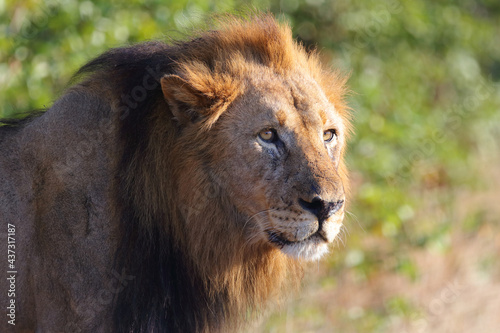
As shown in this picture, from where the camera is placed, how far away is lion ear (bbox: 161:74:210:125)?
2.75 metres

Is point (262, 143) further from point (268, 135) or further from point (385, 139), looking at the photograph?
point (385, 139)

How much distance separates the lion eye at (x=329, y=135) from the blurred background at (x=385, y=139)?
1236mm

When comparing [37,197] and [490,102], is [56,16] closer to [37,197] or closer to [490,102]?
[37,197]

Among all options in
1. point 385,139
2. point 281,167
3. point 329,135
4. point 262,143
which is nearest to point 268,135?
point 262,143

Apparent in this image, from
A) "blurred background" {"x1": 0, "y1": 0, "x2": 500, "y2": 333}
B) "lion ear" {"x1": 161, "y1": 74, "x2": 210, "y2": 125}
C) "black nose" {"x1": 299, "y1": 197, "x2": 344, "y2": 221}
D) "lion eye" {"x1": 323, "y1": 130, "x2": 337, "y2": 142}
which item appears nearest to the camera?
"black nose" {"x1": 299, "y1": 197, "x2": 344, "y2": 221}

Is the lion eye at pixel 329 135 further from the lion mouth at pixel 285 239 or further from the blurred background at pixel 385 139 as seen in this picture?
the blurred background at pixel 385 139

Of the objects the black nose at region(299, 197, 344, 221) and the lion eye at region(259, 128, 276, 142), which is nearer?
the black nose at region(299, 197, 344, 221)

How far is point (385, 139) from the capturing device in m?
6.78

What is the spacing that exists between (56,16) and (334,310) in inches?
143

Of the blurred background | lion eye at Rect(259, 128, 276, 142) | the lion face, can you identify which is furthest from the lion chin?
the blurred background

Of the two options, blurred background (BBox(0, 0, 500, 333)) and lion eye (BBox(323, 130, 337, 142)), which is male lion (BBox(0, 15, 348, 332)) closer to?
lion eye (BBox(323, 130, 337, 142))

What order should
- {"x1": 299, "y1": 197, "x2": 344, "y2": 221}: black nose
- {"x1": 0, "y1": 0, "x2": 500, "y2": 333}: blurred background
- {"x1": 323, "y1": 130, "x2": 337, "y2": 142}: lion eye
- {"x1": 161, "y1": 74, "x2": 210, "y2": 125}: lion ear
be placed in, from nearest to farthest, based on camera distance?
{"x1": 299, "y1": 197, "x2": 344, "y2": 221}: black nose → {"x1": 161, "y1": 74, "x2": 210, "y2": 125}: lion ear → {"x1": 323, "y1": 130, "x2": 337, "y2": 142}: lion eye → {"x1": 0, "y1": 0, "x2": 500, "y2": 333}: blurred background

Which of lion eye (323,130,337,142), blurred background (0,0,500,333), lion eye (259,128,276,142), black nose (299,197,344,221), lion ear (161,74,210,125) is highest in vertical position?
lion ear (161,74,210,125)

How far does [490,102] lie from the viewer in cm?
956
